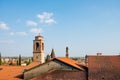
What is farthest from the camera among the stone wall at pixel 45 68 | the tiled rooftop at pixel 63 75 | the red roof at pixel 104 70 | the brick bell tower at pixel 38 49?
the brick bell tower at pixel 38 49

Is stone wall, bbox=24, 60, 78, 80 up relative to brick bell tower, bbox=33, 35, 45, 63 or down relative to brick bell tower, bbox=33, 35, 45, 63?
down

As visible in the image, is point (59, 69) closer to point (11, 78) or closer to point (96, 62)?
point (96, 62)

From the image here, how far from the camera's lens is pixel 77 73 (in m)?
29.1

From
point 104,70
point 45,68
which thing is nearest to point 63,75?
point 45,68

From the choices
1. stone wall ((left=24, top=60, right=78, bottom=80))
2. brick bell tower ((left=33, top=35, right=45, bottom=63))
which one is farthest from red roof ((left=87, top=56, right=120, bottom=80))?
brick bell tower ((left=33, top=35, right=45, bottom=63))

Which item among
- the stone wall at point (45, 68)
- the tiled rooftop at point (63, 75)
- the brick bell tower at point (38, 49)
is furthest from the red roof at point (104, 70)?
the brick bell tower at point (38, 49)

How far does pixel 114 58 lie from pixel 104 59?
5.00ft

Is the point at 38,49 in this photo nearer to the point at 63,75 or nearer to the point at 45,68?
the point at 45,68

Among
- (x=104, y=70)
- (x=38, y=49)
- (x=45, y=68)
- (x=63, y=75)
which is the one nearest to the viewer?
(x=104, y=70)

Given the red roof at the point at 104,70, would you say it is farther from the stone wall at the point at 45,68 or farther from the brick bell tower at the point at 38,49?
the brick bell tower at the point at 38,49

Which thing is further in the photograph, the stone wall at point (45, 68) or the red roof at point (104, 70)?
the stone wall at point (45, 68)

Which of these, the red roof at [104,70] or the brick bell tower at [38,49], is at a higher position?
the brick bell tower at [38,49]

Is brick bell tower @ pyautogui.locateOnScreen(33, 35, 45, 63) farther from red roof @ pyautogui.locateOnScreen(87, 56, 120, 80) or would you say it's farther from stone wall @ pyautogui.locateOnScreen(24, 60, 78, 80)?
red roof @ pyautogui.locateOnScreen(87, 56, 120, 80)

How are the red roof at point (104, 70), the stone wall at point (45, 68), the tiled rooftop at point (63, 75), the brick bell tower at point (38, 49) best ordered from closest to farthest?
the red roof at point (104, 70), the tiled rooftop at point (63, 75), the stone wall at point (45, 68), the brick bell tower at point (38, 49)
